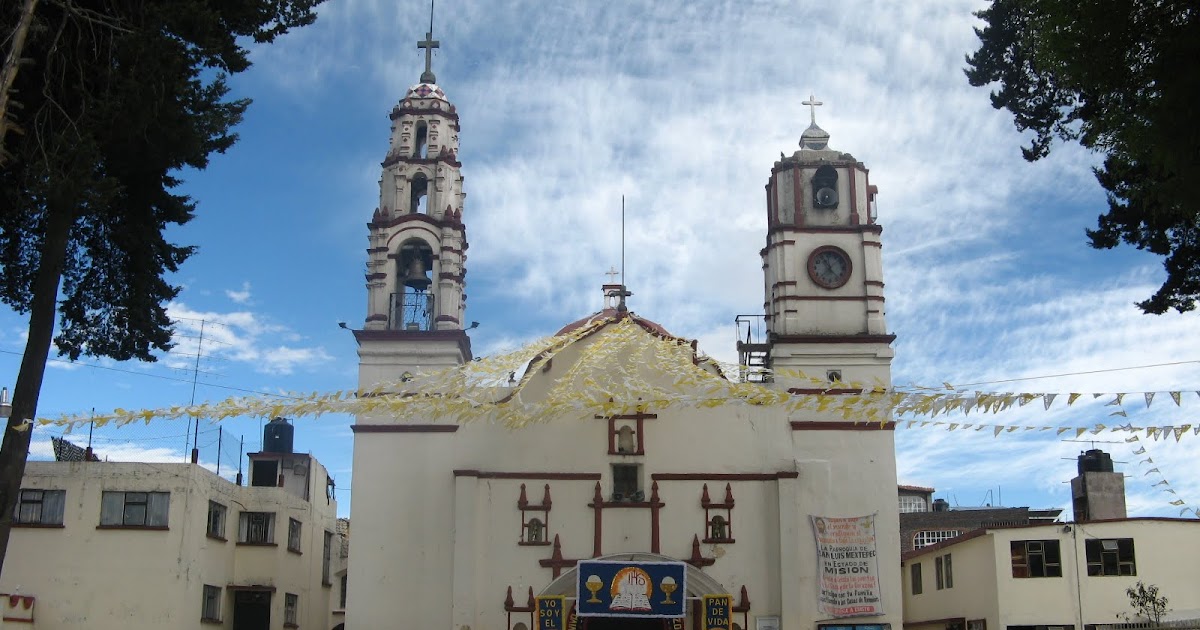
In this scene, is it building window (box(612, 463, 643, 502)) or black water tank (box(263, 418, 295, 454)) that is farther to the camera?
black water tank (box(263, 418, 295, 454))

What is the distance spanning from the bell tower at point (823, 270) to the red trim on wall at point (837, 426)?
890mm

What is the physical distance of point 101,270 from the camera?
2025 cm

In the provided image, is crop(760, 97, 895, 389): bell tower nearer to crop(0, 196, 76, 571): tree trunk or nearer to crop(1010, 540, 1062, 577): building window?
crop(1010, 540, 1062, 577): building window

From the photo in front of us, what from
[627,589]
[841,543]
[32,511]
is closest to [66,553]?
[32,511]

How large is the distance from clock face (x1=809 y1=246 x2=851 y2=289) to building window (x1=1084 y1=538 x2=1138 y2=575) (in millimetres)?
8546

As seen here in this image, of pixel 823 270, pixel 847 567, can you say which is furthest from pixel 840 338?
pixel 847 567

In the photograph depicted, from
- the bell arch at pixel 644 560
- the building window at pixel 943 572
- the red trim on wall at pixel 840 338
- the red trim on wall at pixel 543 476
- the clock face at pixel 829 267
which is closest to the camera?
the bell arch at pixel 644 560

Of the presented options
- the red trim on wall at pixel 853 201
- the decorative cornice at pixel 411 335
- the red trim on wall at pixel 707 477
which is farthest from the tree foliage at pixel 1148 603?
the decorative cornice at pixel 411 335

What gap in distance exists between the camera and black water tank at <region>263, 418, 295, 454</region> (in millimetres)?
38250

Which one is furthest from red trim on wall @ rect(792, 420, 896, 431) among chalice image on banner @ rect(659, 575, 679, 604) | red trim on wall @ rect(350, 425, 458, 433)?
red trim on wall @ rect(350, 425, 458, 433)

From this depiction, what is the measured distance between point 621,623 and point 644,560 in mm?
1704

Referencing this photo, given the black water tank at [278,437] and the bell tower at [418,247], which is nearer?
the bell tower at [418,247]

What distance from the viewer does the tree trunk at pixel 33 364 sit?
16.9 metres

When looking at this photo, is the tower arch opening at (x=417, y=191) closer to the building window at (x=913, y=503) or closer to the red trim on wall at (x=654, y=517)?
the red trim on wall at (x=654, y=517)
